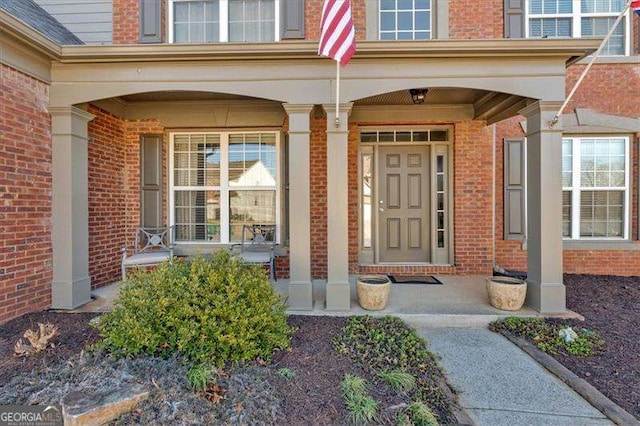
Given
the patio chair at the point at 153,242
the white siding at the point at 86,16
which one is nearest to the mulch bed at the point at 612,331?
the patio chair at the point at 153,242

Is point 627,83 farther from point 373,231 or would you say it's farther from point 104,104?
point 104,104

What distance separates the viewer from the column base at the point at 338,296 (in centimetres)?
397

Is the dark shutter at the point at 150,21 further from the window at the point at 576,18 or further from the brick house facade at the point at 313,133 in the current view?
the window at the point at 576,18

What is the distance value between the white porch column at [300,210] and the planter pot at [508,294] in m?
2.15

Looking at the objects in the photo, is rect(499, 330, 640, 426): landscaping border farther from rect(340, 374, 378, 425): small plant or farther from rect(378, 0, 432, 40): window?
rect(378, 0, 432, 40): window

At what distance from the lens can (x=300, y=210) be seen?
3996 millimetres

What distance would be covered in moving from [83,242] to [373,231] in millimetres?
4093

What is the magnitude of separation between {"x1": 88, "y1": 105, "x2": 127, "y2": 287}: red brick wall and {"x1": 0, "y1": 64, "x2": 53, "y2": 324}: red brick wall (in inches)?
29.5

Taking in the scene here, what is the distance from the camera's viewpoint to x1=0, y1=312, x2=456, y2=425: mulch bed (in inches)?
83.7

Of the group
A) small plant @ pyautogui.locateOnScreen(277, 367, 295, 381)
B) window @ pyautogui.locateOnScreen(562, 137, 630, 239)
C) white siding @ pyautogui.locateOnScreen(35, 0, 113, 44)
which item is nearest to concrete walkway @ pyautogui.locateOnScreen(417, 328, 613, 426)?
small plant @ pyautogui.locateOnScreen(277, 367, 295, 381)

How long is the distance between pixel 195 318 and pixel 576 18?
722cm

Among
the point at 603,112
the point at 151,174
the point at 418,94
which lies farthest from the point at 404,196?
the point at 151,174

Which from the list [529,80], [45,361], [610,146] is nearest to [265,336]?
[45,361]

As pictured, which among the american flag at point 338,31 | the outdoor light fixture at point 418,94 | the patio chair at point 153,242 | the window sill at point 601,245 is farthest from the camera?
the window sill at point 601,245
